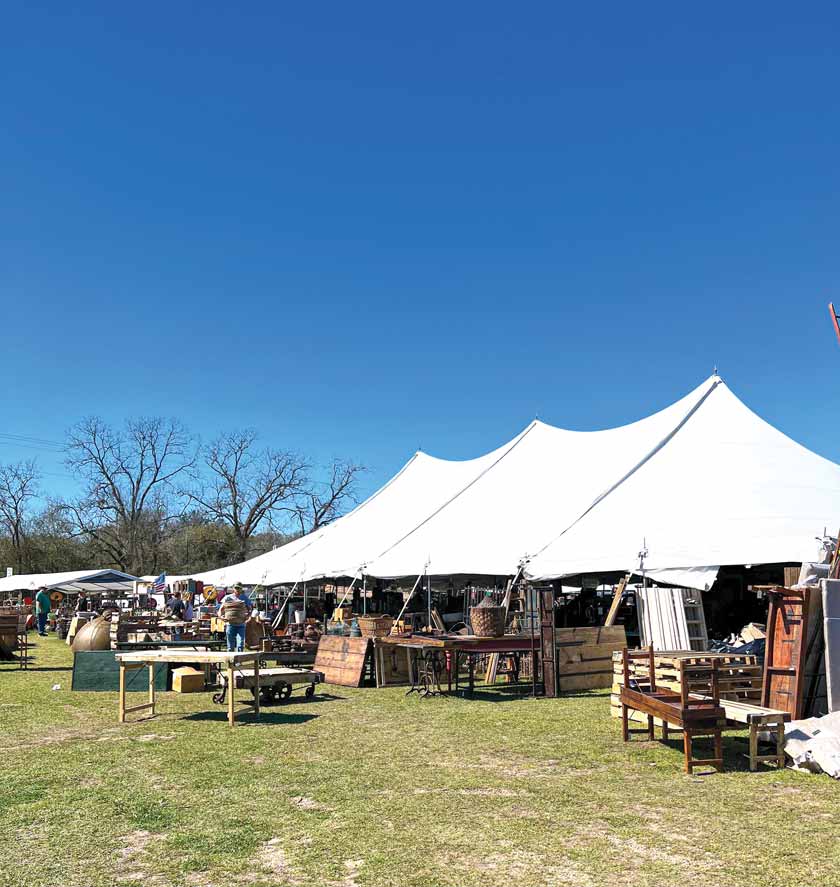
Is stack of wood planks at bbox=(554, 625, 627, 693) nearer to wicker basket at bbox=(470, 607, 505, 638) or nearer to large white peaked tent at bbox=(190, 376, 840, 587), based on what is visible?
wicker basket at bbox=(470, 607, 505, 638)

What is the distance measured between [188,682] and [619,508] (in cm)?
793

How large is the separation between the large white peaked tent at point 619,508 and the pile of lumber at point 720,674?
3.71m

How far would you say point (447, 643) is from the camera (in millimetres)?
12242

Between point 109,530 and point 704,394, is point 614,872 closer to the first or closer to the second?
point 704,394

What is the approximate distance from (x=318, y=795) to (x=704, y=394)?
14526 millimetres

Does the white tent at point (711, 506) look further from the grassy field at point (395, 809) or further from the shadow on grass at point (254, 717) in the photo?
the shadow on grass at point (254, 717)

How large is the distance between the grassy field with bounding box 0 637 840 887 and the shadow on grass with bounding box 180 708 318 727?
34cm

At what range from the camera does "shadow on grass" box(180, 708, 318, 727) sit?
33.1 feet

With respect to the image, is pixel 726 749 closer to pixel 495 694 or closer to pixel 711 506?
pixel 495 694

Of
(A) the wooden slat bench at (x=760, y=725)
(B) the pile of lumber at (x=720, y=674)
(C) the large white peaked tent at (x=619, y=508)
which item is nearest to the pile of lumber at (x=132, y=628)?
(C) the large white peaked tent at (x=619, y=508)

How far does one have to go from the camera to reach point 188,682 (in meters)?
13.1

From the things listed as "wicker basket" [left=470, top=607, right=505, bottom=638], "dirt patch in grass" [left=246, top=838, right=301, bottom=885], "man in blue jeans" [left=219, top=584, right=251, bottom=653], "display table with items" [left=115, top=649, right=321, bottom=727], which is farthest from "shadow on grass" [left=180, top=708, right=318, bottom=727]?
"dirt patch in grass" [left=246, top=838, right=301, bottom=885]

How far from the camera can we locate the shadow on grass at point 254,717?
10078 millimetres

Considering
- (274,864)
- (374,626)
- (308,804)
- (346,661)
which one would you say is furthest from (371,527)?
(274,864)
